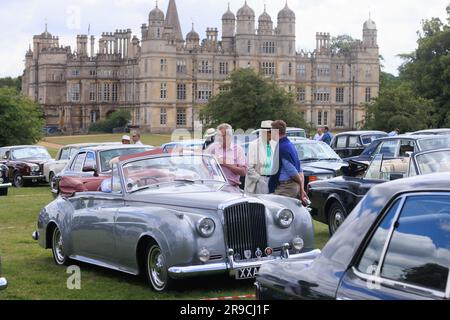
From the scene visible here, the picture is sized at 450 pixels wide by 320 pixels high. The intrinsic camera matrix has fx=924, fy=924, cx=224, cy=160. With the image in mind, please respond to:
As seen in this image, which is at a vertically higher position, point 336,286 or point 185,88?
point 185,88

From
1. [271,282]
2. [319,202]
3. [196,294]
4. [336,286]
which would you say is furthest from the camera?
[319,202]

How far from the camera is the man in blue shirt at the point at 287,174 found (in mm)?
13125

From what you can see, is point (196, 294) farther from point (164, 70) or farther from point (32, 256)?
point (164, 70)

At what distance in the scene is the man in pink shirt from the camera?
46.8 ft

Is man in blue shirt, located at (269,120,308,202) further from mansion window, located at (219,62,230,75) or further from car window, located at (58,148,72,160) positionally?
mansion window, located at (219,62,230,75)

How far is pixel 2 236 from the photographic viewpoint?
15.7 metres

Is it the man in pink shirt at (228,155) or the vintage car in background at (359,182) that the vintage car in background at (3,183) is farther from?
the man in pink shirt at (228,155)

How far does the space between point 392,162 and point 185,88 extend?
4598 inches

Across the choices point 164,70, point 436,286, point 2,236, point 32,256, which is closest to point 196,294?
point 32,256

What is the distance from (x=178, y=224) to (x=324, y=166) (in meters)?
12.2

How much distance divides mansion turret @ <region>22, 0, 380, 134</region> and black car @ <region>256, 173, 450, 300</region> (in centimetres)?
12084

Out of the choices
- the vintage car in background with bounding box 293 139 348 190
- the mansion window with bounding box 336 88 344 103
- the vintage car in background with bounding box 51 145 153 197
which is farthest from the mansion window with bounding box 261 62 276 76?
the vintage car in background with bounding box 51 145 153 197

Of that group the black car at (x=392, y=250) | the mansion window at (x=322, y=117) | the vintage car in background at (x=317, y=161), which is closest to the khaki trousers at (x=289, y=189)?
the vintage car in background at (x=317, y=161)
